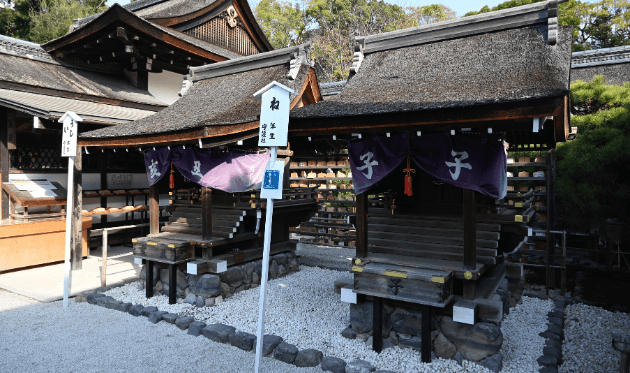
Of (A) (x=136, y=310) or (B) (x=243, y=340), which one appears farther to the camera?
(A) (x=136, y=310)

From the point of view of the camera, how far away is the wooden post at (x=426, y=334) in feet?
16.3

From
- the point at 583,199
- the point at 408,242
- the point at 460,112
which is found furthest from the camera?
the point at 583,199

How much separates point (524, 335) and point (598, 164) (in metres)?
4.31

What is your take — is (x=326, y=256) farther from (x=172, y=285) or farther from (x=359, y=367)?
(x=359, y=367)

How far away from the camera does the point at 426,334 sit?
502cm

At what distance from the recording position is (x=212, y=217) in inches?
321

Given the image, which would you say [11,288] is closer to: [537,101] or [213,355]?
[213,355]

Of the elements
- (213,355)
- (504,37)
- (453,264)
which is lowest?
(213,355)

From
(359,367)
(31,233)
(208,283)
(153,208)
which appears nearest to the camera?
(359,367)

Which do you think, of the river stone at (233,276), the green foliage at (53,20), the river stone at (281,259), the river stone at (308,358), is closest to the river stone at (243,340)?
the river stone at (308,358)

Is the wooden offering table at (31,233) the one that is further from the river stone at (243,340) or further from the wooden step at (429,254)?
the wooden step at (429,254)

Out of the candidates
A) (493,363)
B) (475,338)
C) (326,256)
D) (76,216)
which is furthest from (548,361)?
(76,216)

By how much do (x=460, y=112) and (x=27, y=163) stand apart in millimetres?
11141

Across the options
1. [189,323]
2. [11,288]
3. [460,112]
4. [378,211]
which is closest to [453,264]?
[378,211]
